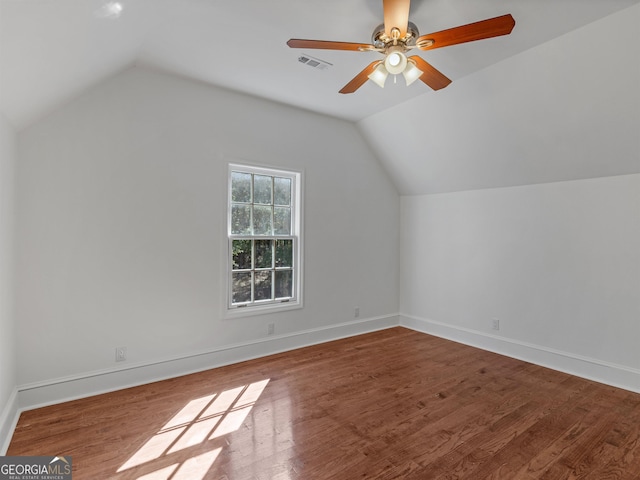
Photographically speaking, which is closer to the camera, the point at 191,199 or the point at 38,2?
the point at 38,2

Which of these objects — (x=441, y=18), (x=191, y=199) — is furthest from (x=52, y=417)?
(x=441, y=18)

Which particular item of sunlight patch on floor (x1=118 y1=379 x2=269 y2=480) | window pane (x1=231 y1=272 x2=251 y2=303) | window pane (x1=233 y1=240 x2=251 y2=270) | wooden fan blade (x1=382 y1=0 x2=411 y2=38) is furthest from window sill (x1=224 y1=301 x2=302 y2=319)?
wooden fan blade (x1=382 y1=0 x2=411 y2=38)

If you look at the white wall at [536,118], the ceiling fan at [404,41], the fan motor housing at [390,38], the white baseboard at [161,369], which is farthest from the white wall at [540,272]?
the fan motor housing at [390,38]

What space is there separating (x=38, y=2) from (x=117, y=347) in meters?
2.57

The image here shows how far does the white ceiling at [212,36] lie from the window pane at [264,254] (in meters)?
1.77

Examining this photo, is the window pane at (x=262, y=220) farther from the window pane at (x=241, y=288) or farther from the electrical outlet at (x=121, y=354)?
the electrical outlet at (x=121, y=354)

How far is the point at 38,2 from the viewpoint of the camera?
1458 millimetres

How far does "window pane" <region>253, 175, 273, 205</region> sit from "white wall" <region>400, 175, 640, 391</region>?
233 centimetres

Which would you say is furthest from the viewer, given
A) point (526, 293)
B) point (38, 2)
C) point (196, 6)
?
point (526, 293)

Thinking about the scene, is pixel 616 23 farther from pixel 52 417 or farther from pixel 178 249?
pixel 52 417

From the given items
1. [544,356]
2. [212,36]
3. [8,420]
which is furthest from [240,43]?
[544,356]

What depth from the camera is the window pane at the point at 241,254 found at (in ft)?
12.1

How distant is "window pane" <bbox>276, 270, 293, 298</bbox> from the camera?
159 inches

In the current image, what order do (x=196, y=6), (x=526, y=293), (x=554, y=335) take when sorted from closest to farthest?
(x=196, y=6)
(x=554, y=335)
(x=526, y=293)
